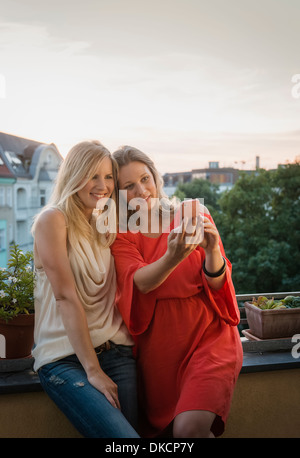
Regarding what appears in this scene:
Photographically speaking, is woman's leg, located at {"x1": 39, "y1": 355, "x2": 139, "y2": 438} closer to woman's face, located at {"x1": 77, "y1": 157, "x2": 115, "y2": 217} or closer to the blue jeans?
the blue jeans

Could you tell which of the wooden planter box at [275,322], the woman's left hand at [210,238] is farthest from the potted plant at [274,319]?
the woman's left hand at [210,238]

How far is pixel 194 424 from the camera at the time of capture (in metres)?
1.21

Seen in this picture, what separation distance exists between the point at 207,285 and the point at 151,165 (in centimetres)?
44

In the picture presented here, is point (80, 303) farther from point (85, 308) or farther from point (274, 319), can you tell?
point (274, 319)

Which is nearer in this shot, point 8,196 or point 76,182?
point 76,182

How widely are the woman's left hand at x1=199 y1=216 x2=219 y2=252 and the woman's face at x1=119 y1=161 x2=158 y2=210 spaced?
24 centimetres

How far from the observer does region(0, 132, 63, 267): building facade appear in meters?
19.8

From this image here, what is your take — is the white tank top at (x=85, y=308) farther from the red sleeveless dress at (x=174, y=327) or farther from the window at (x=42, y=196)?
the window at (x=42, y=196)

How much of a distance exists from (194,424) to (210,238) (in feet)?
1.68

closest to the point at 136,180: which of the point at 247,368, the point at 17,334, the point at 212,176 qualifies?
the point at 17,334

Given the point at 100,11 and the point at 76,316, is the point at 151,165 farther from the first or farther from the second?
the point at 100,11

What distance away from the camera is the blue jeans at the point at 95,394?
1.16 m
